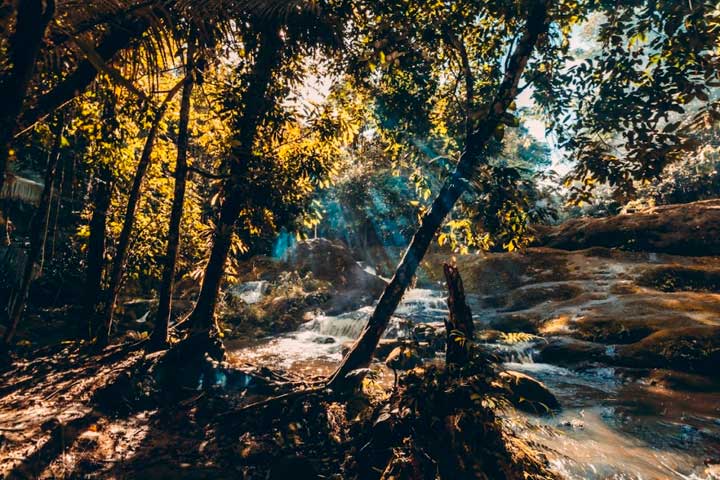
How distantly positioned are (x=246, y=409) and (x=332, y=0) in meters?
6.36

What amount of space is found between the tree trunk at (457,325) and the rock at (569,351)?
8.94 metres

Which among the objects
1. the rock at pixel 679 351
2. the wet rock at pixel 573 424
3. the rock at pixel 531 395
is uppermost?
the rock at pixel 679 351

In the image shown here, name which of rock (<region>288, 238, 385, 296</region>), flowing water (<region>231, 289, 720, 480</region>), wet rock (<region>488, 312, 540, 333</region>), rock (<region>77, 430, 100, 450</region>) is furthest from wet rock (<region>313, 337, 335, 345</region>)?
rock (<region>77, 430, 100, 450</region>)

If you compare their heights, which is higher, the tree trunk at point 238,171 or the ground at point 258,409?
the tree trunk at point 238,171

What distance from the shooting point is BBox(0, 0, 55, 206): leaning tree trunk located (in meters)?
2.09

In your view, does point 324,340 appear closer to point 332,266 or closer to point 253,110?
point 332,266

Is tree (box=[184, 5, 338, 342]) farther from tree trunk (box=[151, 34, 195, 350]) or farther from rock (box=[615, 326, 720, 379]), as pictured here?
rock (box=[615, 326, 720, 379])

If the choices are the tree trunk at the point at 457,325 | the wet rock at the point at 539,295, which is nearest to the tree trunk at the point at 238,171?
the tree trunk at the point at 457,325

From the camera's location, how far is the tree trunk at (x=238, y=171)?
6328 mm

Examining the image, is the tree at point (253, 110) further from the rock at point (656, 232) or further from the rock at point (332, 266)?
the rock at point (332, 266)

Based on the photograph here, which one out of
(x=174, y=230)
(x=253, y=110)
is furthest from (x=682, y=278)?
(x=174, y=230)

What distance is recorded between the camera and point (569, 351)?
11961mm

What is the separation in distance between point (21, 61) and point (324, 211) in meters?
5.90

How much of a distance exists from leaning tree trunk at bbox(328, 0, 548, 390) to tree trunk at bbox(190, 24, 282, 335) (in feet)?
9.55
